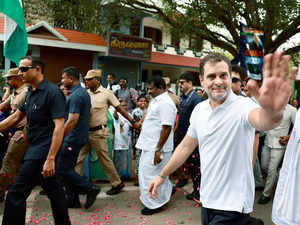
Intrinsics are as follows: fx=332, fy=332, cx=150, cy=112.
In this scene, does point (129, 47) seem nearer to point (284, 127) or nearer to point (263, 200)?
point (284, 127)

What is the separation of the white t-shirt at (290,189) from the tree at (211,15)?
741 centimetres

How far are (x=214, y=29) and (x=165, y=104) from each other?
8.61 meters

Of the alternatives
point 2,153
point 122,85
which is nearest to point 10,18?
point 2,153

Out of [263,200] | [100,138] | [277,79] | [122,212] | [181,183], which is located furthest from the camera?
[181,183]

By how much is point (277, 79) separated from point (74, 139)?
3530 millimetres

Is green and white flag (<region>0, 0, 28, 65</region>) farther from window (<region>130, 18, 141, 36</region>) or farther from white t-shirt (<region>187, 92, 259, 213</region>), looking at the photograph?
window (<region>130, 18, 141, 36</region>)

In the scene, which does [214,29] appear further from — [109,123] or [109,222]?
[109,222]

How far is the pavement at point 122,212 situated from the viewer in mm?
4312

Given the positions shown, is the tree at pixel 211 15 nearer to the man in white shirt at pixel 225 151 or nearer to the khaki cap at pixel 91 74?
the khaki cap at pixel 91 74

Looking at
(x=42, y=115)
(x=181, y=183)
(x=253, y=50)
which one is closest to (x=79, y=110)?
(x=42, y=115)

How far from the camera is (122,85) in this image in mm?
10398

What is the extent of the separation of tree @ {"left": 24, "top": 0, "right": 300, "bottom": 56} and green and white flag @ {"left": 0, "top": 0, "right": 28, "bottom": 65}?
6.14 metres

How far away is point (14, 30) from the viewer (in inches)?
207

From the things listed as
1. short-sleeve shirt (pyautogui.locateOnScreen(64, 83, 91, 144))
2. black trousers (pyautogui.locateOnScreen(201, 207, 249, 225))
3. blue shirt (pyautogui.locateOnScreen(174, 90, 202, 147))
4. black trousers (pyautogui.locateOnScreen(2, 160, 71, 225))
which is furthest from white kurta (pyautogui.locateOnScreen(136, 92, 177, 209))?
black trousers (pyautogui.locateOnScreen(201, 207, 249, 225))
